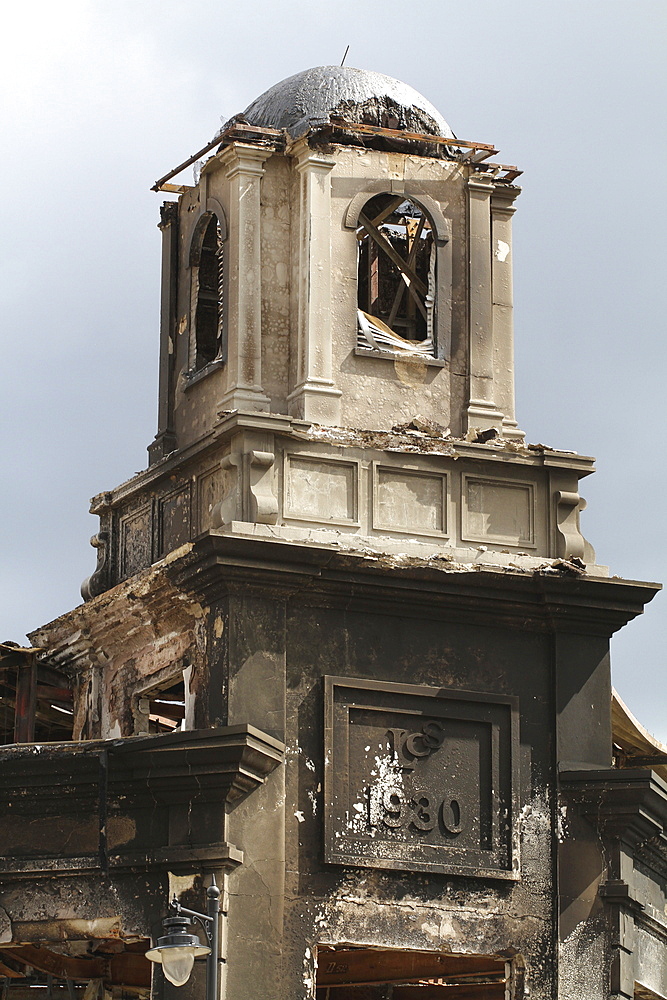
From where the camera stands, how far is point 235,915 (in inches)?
711

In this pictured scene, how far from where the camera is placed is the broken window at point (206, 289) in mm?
21922

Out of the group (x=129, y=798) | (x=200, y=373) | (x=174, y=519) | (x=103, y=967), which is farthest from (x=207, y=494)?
(x=103, y=967)

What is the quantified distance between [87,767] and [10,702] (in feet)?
14.8

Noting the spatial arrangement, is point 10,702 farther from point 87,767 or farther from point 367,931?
point 367,931

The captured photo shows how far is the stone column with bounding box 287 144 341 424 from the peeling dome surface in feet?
2.57

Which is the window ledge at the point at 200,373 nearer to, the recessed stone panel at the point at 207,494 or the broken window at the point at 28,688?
the recessed stone panel at the point at 207,494

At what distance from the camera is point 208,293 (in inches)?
875

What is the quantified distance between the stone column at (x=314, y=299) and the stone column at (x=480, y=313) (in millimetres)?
1584

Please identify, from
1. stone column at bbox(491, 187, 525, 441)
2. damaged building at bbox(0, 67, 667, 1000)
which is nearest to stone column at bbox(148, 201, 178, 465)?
damaged building at bbox(0, 67, 667, 1000)

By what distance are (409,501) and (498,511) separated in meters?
0.97

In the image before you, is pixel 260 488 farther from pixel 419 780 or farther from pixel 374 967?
pixel 374 967

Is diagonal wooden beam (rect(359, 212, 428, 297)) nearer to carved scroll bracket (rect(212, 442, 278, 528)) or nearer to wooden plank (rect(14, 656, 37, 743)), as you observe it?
carved scroll bracket (rect(212, 442, 278, 528))

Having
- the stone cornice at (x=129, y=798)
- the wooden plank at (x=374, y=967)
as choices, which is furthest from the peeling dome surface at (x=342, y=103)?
the wooden plank at (x=374, y=967)

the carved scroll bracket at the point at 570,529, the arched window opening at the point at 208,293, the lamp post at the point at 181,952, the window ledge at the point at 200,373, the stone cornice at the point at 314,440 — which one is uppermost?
the arched window opening at the point at 208,293
